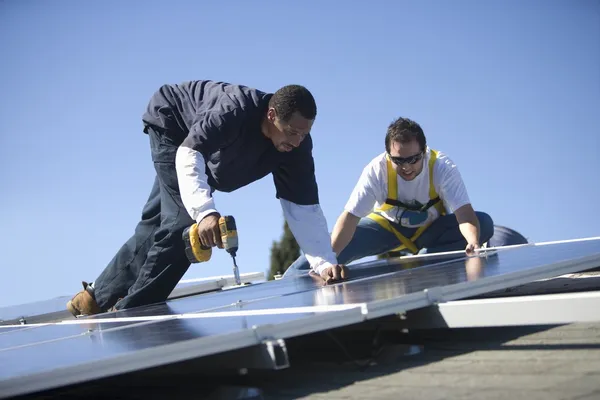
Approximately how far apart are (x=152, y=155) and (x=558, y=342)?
357 cm

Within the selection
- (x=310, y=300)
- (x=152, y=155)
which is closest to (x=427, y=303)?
(x=310, y=300)

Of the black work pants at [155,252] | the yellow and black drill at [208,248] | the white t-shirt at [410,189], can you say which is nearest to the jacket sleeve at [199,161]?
the yellow and black drill at [208,248]

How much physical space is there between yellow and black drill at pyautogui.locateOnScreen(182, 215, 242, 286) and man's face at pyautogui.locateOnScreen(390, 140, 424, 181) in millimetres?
2534

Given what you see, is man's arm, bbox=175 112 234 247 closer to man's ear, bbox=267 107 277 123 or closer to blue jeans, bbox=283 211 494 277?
man's ear, bbox=267 107 277 123

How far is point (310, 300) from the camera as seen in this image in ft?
13.0

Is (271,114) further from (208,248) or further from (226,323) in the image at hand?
(226,323)

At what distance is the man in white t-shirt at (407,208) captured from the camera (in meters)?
7.14

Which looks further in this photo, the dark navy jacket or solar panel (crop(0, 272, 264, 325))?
solar panel (crop(0, 272, 264, 325))

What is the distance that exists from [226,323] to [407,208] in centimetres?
444

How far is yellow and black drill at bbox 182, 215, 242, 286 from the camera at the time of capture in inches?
182

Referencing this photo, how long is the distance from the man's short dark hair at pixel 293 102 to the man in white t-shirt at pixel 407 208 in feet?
5.95

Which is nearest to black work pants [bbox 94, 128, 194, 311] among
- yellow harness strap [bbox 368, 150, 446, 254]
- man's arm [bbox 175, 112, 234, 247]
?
man's arm [bbox 175, 112, 234, 247]

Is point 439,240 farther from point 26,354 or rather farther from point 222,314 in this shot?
point 26,354

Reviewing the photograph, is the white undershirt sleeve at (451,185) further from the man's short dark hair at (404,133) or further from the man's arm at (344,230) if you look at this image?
the man's arm at (344,230)
